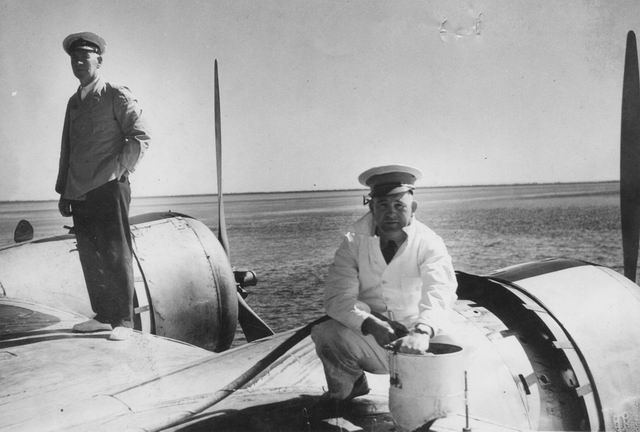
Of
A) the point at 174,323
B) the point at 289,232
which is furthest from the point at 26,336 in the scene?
the point at 289,232

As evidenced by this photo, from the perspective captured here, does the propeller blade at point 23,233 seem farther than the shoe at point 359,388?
Yes

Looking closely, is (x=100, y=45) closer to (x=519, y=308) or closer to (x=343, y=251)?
Answer: (x=343, y=251)

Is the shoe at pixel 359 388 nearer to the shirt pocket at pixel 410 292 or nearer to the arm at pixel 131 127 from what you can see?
the shirt pocket at pixel 410 292

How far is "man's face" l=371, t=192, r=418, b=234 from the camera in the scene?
8.54 ft

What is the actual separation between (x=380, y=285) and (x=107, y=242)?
1.98m

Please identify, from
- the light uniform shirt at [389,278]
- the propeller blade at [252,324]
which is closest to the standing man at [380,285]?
the light uniform shirt at [389,278]

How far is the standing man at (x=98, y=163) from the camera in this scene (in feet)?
11.1

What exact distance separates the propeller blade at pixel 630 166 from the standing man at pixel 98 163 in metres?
4.17

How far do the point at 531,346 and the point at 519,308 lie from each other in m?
0.23

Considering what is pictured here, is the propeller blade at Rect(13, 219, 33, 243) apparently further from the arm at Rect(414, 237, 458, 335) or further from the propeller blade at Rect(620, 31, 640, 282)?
the propeller blade at Rect(620, 31, 640, 282)

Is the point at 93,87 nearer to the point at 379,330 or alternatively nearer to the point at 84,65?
the point at 84,65

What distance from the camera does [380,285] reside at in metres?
2.67

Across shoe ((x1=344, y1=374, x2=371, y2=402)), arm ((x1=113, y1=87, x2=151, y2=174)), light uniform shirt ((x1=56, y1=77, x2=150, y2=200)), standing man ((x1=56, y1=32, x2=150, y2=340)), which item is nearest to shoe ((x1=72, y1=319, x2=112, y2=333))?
standing man ((x1=56, y1=32, x2=150, y2=340))

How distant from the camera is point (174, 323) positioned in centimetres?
498
